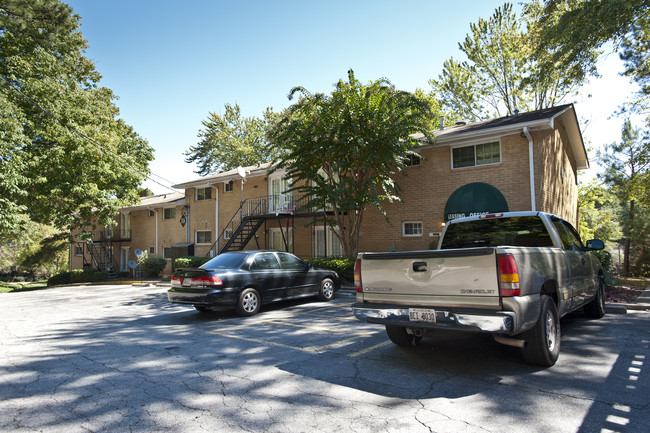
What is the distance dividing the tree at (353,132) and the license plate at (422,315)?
928cm

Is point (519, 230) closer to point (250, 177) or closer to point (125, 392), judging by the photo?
point (125, 392)

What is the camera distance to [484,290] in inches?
163

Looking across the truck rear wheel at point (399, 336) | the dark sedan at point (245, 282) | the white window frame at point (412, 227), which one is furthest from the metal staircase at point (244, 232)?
the truck rear wheel at point (399, 336)

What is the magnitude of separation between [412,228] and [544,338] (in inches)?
453

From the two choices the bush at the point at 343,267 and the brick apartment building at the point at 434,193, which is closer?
the brick apartment building at the point at 434,193

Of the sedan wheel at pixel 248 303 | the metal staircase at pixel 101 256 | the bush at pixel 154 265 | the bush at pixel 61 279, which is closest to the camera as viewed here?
the sedan wheel at pixel 248 303

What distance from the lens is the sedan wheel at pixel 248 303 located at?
8.66m

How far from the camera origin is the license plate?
4369 millimetres

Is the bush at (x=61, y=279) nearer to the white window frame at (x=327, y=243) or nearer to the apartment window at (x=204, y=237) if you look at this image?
the apartment window at (x=204, y=237)

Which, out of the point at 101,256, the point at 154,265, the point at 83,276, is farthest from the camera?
the point at 101,256

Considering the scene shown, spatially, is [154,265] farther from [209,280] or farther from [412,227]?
[209,280]

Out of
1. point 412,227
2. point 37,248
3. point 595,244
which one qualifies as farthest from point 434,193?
point 37,248

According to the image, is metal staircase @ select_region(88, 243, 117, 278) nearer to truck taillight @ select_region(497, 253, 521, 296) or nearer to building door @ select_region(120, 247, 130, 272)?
building door @ select_region(120, 247, 130, 272)

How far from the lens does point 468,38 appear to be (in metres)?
29.5
